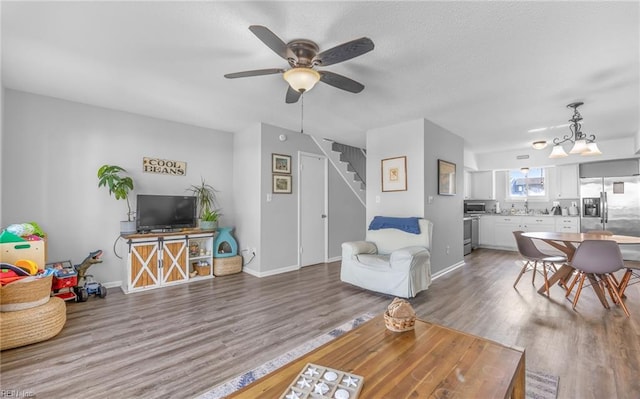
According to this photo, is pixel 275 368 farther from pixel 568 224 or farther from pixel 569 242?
pixel 568 224

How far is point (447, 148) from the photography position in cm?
478

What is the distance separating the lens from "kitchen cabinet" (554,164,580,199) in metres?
6.09

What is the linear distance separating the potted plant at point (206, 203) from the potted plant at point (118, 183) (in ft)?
2.97

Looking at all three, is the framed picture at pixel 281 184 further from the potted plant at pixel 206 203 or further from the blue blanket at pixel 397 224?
the blue blanket at pixel 397 224

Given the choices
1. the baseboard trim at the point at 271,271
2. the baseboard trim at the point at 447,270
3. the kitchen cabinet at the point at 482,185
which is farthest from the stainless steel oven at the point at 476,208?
the baseboard trim at the point at 271,271

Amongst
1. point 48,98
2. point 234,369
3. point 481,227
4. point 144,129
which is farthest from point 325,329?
point 481,227

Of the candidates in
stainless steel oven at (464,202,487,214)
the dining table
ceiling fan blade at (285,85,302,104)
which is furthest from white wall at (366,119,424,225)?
stainless steel oven at (464,202,487,214)

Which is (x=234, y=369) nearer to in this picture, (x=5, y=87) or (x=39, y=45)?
(x=39, y=45)

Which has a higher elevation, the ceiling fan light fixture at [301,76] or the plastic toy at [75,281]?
the ceiling fan light fixture at [301,76]

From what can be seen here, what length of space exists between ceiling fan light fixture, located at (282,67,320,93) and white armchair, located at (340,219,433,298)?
2.19m

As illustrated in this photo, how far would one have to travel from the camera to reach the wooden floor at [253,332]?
185 centimetres

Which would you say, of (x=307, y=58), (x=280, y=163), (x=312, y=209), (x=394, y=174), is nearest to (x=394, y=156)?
(x=394, y=174)

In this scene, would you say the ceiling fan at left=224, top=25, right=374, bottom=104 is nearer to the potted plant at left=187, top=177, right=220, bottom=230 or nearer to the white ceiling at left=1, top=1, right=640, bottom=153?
the white ceiling at left=1, top=1, right=640, bottom=153

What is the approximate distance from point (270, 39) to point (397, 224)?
9.70ft
